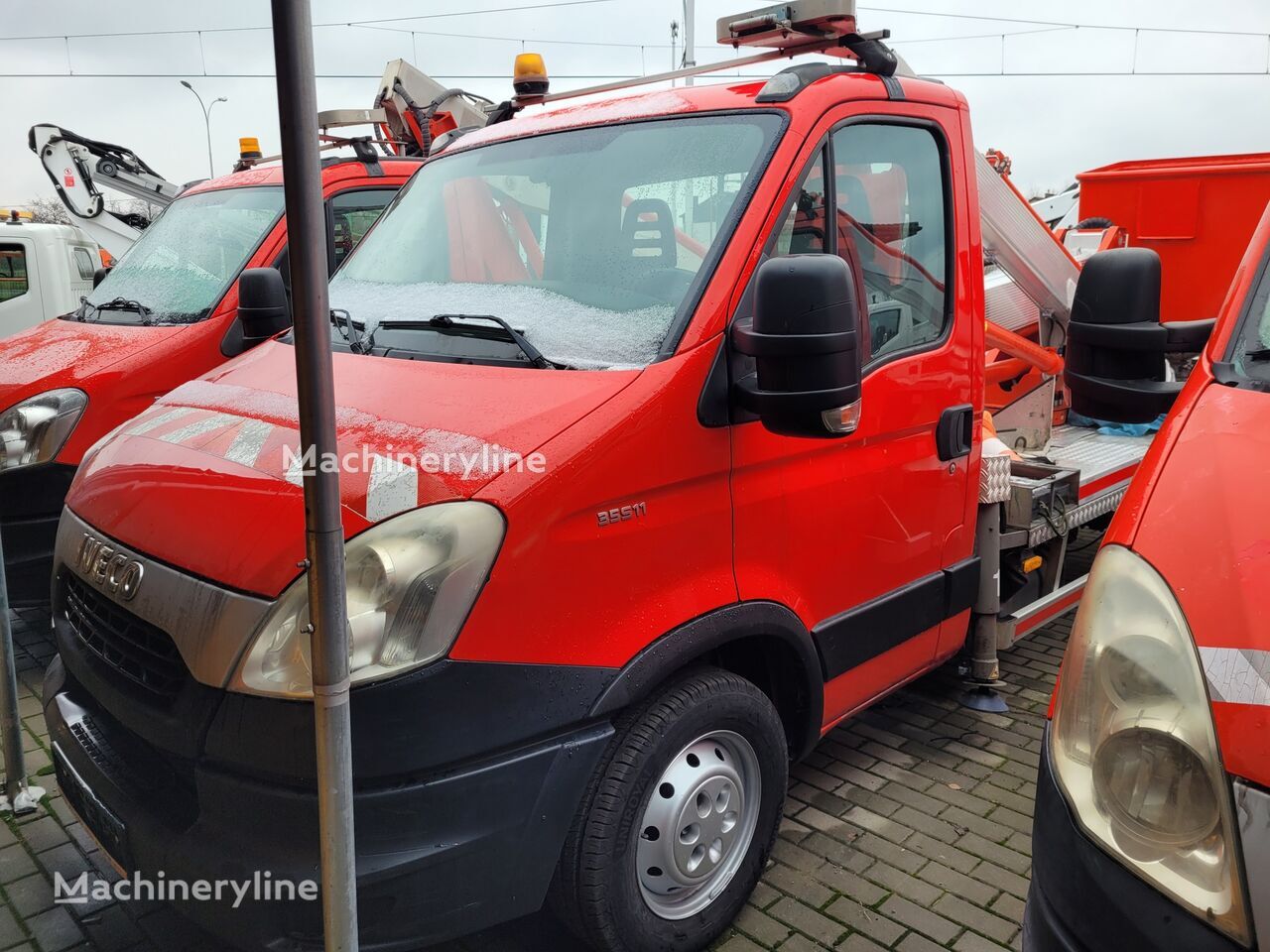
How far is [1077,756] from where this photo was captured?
1782 mm

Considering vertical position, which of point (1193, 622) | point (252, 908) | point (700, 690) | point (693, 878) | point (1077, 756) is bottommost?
point (693, 878)

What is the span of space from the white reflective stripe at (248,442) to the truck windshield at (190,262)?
299cm

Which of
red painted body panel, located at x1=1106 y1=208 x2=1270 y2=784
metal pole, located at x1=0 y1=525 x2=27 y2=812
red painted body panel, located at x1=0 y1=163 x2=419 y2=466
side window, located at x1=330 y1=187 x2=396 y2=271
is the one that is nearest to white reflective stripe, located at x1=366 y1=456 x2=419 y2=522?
red painted body panel, located at x1=1106 y1=208 x2=1270 y2=784

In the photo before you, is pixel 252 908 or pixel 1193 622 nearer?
pixel 1193 622

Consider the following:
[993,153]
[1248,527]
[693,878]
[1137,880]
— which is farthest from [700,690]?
[993,153]

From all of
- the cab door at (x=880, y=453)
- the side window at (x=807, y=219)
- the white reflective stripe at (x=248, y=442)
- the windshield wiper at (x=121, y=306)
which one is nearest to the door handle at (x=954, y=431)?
the cab door at (x=880, y=453)

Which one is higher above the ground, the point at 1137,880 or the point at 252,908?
the point at 1137,880

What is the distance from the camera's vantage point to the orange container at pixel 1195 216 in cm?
640

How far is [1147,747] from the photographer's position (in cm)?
165

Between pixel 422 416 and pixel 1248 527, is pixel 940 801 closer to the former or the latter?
pixel 1248 527

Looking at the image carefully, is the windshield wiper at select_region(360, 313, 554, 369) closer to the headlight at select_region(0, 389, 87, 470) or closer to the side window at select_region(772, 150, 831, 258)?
the side window at select_region(772, 150, 831, 258)

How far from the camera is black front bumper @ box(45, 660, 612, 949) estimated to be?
2029 millimetres

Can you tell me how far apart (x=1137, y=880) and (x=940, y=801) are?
2028mm

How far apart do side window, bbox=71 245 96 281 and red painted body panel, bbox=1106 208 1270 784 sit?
12.0 metres
